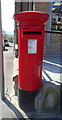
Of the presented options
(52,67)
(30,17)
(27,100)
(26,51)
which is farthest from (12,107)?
(52,67)

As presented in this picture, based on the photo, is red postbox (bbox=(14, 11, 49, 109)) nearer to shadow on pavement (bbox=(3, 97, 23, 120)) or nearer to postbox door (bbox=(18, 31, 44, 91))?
postbox door (bbox=(18, 31, 44, 91))

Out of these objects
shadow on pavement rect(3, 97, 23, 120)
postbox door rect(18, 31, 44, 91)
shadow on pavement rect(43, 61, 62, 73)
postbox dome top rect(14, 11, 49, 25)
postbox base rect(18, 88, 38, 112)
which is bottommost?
shadow on pavement rect(3, 97, 23, 120)

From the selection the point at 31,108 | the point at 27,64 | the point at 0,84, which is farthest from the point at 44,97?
the point at 0,84

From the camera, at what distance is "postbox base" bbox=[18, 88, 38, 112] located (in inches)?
102

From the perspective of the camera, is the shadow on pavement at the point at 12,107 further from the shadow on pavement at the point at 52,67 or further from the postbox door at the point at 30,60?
the shadow on pavement at the point at 52,67

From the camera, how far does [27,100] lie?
2.62 meters

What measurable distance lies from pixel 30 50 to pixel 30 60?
16 cm

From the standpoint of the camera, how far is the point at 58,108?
264cm

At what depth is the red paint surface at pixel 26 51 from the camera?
2.20 metres

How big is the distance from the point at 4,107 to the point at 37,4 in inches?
129

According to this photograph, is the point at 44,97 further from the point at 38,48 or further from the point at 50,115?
the point at 38,48

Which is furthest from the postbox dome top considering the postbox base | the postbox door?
the postbox base

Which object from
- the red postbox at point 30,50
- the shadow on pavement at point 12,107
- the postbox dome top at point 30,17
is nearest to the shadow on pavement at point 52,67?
the red postbox at point 30,50

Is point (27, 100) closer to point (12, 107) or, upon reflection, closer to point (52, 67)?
point (12, 107)
